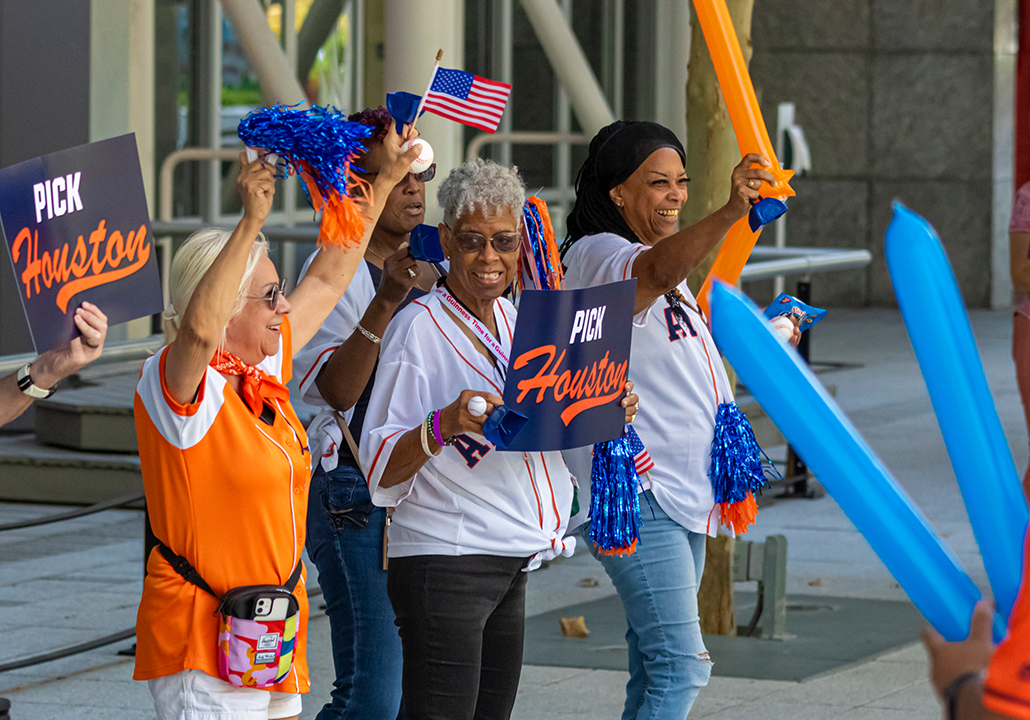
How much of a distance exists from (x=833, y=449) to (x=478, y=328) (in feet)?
6.01

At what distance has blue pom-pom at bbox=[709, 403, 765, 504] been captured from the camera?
3.82 metres

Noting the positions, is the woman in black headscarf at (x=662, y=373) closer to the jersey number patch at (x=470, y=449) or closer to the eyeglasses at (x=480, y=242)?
the eyeglasses at (x=480, y=242)

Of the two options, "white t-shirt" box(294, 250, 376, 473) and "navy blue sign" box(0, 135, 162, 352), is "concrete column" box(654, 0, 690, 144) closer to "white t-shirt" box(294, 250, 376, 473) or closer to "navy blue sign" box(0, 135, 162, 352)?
"white t-shirt" box(294, 250, 376, 473)

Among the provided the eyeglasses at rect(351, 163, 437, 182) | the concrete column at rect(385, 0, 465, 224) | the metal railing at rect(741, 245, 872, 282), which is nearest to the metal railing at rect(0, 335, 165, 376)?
the eyeglasses at rect(351, 163, 437, 182)

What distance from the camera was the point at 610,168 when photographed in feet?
12.9

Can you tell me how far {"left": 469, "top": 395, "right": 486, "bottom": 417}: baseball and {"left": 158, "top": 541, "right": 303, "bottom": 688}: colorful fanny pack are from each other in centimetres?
51

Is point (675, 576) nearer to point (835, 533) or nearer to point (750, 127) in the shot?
point (750, 127)

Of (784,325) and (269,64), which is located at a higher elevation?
(269,64)

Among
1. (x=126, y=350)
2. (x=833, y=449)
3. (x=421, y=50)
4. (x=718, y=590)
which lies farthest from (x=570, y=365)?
(x=421, y=50)

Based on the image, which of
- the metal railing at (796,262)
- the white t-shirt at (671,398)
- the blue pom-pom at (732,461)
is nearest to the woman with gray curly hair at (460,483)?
the white t-shirt at (671,398)

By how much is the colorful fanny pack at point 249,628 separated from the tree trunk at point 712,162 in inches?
123

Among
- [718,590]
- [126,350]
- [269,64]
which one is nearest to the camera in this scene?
[126,350]

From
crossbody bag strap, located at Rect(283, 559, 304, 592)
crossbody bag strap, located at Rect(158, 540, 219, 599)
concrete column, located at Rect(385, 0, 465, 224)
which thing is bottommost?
crossbody bag strap, located at Rect(283, 559, 304, 592)

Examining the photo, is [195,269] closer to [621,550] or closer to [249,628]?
[249,628]
